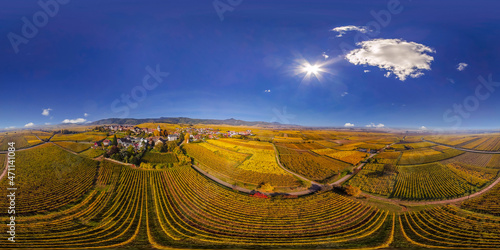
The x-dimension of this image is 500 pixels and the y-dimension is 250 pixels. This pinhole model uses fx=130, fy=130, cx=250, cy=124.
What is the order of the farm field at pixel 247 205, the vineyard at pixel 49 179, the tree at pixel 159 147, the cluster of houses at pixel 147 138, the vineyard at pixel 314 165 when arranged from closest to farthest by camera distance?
the farm field at pixel 247 205 < the vineyard at pixel 49 179 < the vineyard at pixel 314 165 < the cluster of houses at pixel 147 138 < the tree at pixel 159 147

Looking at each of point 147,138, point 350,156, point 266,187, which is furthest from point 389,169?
point 147,138

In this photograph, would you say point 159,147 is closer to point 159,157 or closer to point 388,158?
point 159,157

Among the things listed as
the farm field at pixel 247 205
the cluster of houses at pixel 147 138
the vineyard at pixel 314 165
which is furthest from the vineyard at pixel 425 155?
the cluster of houses at pixel 147 138

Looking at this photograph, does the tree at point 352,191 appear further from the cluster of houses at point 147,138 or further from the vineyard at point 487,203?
the cluster of houses at point 147,138

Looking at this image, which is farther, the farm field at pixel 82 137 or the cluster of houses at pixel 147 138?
the cluster of houses at pixel 147 138

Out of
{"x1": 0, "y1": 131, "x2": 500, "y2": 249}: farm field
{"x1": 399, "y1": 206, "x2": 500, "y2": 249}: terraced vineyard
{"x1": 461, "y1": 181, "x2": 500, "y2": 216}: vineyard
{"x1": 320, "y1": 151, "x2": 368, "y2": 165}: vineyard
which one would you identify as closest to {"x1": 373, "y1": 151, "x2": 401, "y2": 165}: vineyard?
{"x1": 0, "y1": 131, "x2": 500, "y2": 249}: farm field

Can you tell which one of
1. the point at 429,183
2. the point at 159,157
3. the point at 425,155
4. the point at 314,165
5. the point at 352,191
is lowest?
the point at 352,191
